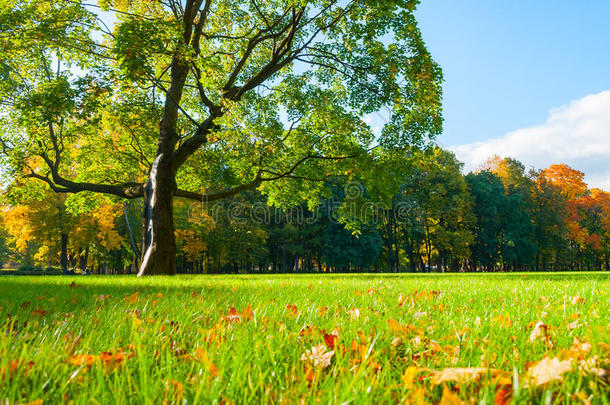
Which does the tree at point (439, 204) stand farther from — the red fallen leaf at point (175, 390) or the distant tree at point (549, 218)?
the red fallen leaf at point (175, 390)

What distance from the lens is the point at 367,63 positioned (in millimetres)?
13695

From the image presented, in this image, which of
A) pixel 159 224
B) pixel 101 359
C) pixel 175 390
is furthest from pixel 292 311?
pixel 159 224

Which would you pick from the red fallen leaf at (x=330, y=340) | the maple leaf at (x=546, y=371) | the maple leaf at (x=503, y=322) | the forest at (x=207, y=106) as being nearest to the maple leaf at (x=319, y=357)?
the red fallen leaf at (x=330, y=340)

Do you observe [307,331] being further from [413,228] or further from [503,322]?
[413,228]

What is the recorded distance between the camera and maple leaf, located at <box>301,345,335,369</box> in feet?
4.86

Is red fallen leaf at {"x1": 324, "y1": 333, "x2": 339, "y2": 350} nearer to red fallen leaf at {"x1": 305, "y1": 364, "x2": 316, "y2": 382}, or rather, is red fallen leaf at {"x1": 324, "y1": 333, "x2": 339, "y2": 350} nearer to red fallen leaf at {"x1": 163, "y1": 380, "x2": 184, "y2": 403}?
red fallen leaf at {"x1": 305, "y1": 364, "x2": 316, "y2": 382}

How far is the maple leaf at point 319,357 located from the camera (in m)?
1.48

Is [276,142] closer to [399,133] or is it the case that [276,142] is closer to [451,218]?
[399,133]

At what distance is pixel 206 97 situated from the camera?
14695mm

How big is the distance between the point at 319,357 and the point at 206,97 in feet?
48.1

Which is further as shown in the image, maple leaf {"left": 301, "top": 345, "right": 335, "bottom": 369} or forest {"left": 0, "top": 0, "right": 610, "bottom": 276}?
forest {"left": 0, "top": 0, "right": 610, "bottom": 276}

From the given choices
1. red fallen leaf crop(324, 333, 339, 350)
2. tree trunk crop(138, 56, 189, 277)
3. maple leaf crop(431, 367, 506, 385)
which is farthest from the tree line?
maple leaf crop(431, 367, 506, 385)

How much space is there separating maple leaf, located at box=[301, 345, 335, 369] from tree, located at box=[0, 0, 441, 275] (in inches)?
417

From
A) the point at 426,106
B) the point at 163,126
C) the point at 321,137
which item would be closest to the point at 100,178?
the point at 163,126
